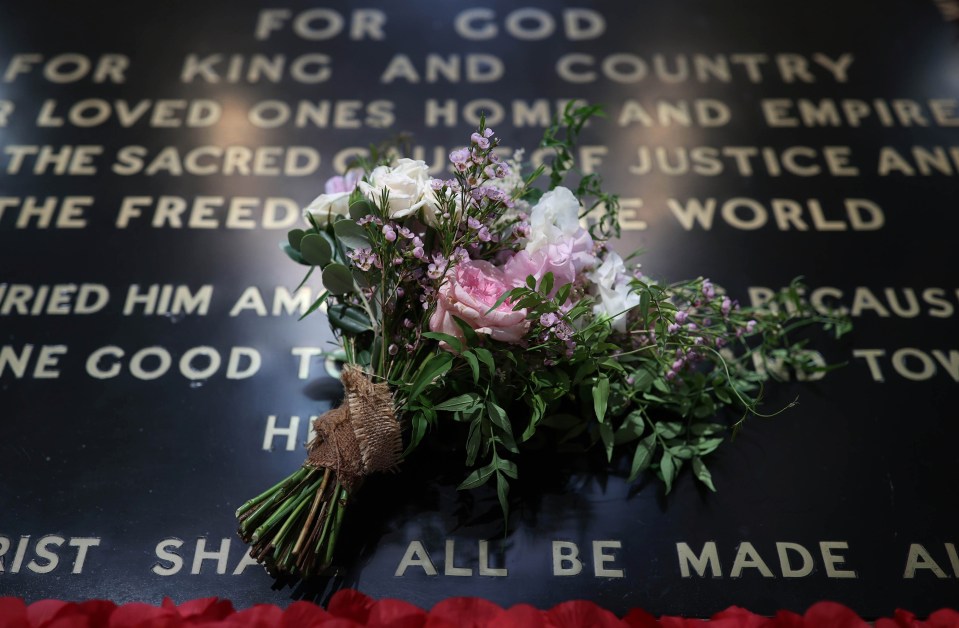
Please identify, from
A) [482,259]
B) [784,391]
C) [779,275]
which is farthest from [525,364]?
[779,275]

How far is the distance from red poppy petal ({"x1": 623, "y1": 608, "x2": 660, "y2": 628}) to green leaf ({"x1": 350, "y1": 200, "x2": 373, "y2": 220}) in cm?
87

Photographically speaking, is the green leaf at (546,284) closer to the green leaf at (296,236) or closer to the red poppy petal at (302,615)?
the green leaf at (296,236)

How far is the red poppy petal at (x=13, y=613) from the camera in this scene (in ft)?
4.39

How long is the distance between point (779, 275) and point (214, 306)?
53.1 inches

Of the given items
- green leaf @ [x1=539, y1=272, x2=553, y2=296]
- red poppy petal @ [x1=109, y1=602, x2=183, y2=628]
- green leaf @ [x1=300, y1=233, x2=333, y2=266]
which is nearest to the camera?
red poppy petal @ [x1=109, y1=602, x2=183, y2=628]

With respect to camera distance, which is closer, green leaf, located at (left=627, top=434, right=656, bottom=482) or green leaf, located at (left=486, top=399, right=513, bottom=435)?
green leaf, located at (left=486, top=399, right=513, bottom=435)

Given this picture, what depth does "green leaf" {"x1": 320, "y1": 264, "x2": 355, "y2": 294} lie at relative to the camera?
1524 millimetres

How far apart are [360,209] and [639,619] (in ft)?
2.94

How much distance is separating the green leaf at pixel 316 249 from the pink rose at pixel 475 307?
260mm

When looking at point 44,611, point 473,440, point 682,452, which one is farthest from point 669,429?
point 44,611

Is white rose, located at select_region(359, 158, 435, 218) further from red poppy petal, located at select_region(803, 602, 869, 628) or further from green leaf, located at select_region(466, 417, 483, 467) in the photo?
red poppy petal, located at select_region(803, 602, 869, 628)

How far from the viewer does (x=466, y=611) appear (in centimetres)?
138

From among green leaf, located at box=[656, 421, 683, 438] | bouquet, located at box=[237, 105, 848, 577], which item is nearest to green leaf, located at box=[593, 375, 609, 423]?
bouquet, located at box=[237, 105, 848, 577]

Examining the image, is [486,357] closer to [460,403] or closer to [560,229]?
[460,403]
